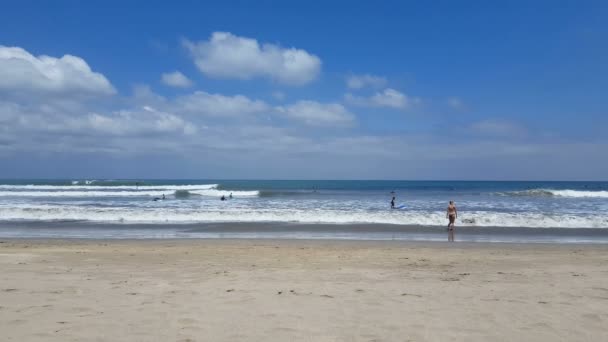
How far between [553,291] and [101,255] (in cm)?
1032

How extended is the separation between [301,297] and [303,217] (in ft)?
55.6

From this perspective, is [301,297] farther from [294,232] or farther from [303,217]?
[303,217]

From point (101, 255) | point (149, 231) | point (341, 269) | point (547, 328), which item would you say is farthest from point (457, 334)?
point (149, 231)

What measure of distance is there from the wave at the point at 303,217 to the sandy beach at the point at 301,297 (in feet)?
33.2

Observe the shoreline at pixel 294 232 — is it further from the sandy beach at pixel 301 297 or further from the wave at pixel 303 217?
the sandy beach at pixel 301 297

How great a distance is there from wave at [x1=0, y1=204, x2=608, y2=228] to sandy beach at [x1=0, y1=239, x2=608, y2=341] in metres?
10.1

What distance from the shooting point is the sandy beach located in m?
4.77

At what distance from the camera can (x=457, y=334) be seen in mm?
4711

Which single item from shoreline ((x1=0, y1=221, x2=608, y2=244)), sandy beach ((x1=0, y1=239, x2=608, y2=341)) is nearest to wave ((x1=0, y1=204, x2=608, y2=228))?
shoreline ((x1=0, y1=221, x2=608, y2=244))

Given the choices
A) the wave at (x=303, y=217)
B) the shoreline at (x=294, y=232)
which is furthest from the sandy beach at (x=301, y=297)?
the wave at (x=303, y=217)

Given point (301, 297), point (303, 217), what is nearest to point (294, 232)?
point (303, 217)

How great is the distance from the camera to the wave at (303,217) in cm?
2111

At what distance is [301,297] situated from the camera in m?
6.31

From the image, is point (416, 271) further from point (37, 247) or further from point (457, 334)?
point (37, 247)
